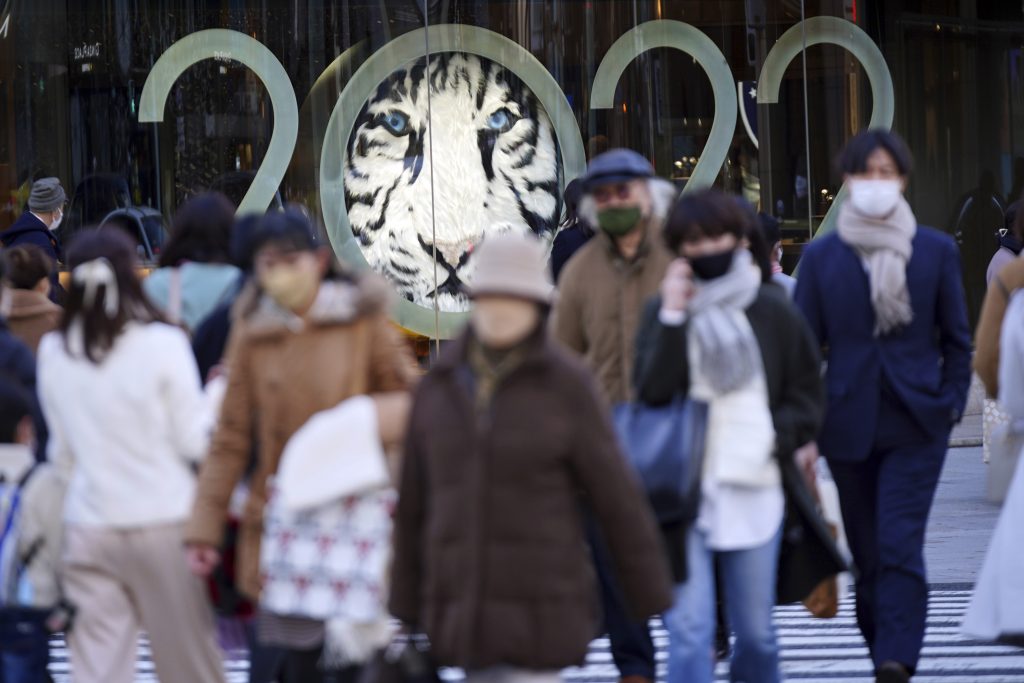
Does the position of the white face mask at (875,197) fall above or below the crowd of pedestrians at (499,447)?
above

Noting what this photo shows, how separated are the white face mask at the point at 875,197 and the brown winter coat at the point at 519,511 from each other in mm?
2499

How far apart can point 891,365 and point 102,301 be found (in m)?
2.87

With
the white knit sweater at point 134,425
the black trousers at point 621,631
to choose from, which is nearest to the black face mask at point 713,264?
the black trousers at point 621,631

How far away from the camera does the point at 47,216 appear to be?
44.3 ft

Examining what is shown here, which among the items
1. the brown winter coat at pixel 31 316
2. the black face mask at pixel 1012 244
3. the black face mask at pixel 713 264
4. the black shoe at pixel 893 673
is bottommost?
the black shoe at pixel 893 673

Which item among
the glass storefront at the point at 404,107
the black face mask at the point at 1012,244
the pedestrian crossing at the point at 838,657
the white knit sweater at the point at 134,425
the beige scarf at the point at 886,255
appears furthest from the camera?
the glass storefront at the point at 404,107

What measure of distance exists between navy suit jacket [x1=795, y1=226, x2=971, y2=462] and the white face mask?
178mm

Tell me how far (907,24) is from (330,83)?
522 centimetres

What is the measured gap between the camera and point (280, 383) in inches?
214

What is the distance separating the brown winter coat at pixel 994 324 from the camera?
748 centimetres

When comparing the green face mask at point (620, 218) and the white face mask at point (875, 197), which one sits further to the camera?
the white face mask at point (875, 197)

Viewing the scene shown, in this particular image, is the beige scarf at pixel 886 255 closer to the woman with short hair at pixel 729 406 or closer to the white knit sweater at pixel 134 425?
the woman with short hair at pixel 729 406

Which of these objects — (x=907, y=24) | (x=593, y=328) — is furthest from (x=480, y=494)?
(x=907, y=24)

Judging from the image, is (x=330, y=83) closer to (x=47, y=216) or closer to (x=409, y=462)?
(x=47, y=216)
